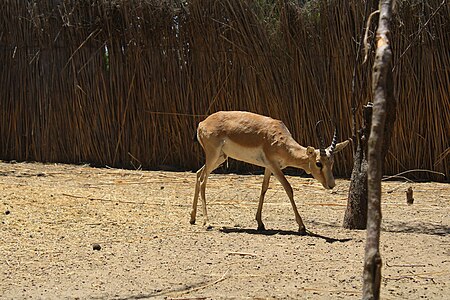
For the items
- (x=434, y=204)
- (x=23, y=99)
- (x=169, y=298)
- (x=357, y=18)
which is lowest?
(x=169, y=298)

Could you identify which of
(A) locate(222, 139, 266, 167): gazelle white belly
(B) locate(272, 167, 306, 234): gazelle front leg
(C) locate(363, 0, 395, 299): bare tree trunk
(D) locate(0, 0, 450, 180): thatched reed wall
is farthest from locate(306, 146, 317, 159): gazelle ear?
(C) locate(363, 0, 395, 299): bare tree trunk

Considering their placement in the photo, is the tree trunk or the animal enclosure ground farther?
the tree trunk

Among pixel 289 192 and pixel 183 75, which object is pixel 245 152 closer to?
pixel 289 192

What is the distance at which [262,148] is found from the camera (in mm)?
6750

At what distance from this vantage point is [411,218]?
7.23 meters

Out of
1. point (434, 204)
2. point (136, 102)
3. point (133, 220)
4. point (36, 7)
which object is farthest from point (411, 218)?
point (36, 7)

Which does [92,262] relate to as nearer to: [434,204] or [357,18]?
[434,204]

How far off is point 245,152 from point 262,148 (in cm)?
17

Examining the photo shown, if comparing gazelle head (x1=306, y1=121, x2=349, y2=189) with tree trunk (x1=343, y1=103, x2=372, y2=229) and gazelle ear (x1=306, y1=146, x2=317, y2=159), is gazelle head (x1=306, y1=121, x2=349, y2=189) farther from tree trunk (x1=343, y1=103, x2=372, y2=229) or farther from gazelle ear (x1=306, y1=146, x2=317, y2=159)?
tree trunk (x1=343, y1=103, x2=372, y2=229)

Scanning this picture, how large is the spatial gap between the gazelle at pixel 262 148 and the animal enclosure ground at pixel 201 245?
1.58 ft

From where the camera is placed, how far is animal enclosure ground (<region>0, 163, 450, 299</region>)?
4.64 metres

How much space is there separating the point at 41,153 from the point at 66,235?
18.4 feet

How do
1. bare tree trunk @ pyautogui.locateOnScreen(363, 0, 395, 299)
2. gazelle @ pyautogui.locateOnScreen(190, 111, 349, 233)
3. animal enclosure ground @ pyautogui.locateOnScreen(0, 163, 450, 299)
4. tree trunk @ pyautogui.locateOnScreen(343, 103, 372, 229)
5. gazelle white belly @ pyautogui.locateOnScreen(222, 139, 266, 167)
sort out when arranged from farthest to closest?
gazelle white belly @ pyautogui.locateOnScreen(222, 139, 266, 167)
gazelle @ pyautogui.locateOnScreen(190, 111, 349, 233)
tree trunk @ pyautogui.locateOnScreen(343, 103, 372, 229)
animal enclosure ground @ pyautogui.locateOnScreen(0, 163, 450, 299)
bare tree trunk @ pyautogui.locateOnScreen(363, 0, 395, 299)

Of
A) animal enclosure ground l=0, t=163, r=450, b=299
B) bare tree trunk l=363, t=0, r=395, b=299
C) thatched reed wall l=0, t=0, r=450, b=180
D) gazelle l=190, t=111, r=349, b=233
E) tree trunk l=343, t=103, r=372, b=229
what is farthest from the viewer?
thatched reed wall l=0, t=0, r=450, b=180
